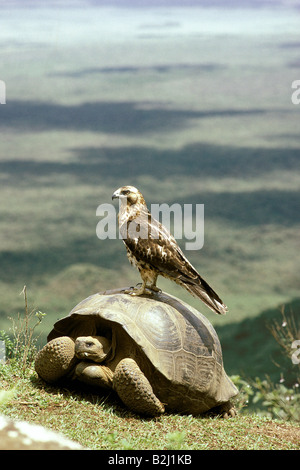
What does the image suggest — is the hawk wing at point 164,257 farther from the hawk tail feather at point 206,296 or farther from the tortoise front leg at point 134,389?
the tortoise front leg at point 134,389

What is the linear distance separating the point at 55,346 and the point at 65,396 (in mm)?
434

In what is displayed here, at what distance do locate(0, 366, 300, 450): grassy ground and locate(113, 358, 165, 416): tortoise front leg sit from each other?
11 cm

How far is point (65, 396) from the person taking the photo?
5.70m

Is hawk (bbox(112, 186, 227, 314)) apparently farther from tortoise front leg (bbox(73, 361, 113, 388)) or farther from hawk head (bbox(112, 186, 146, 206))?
tortoise front leg (bbox(73, 361, 113, 388))

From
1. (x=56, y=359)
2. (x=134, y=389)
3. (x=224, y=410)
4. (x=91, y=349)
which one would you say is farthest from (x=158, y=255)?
(x=224, y=410)

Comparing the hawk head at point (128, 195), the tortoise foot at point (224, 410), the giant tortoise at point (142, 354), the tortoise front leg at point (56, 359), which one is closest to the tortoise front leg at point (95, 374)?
the giant tortoise at point (142, 354)

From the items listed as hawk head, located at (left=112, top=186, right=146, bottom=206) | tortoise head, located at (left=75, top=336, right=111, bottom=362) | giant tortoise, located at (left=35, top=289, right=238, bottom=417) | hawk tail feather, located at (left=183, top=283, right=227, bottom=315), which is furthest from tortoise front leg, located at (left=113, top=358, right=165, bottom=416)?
hawk head, located at (left=112, top=186, right=146, bottom=206)

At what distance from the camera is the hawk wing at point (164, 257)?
5664 mm

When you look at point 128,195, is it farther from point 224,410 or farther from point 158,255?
point 224,410

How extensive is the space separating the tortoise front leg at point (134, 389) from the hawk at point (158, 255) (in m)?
0.82

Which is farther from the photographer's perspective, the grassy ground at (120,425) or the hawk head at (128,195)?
the hawk head at (128,195)
